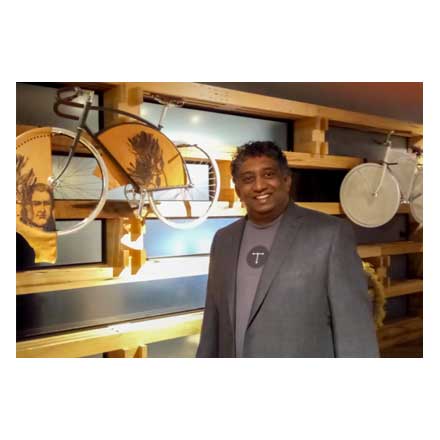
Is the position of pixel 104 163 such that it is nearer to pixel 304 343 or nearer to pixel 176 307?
pixel 176 307

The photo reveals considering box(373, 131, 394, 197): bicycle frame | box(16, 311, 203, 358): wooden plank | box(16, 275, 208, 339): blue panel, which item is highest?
box(373, 131, 394, 197): bicycle frame

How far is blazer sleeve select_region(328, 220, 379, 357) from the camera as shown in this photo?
1.78 meters

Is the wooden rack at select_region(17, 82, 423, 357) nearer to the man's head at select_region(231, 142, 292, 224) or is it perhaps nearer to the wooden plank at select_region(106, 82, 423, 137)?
the wooden plank at select_region(106, 82, 423, 137)

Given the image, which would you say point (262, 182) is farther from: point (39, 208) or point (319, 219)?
point (39, 208)

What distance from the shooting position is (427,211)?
2.04 m

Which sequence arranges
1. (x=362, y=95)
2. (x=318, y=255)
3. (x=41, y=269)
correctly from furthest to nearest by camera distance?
(x=362, y=95) < (x=41, y=269) < (x=318, y=255)

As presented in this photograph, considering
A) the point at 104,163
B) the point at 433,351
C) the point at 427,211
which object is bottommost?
the point at 433,351

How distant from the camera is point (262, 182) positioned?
1.88 metres

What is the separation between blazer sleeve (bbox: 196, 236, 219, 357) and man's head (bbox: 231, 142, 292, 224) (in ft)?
0.94

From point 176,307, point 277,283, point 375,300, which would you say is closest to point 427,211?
point 375,300

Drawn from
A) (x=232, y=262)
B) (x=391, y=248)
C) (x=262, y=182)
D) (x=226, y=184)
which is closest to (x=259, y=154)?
(x=262, y=182)

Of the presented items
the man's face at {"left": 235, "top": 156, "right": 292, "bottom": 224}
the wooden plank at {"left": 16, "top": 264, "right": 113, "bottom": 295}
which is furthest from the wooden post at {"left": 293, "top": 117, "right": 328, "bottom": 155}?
the wooden plank at {"left": 16, "top": 264, "right": 113, "bottom": 295}

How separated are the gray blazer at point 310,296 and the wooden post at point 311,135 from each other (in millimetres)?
535

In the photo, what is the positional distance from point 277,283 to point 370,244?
2.14 feet
